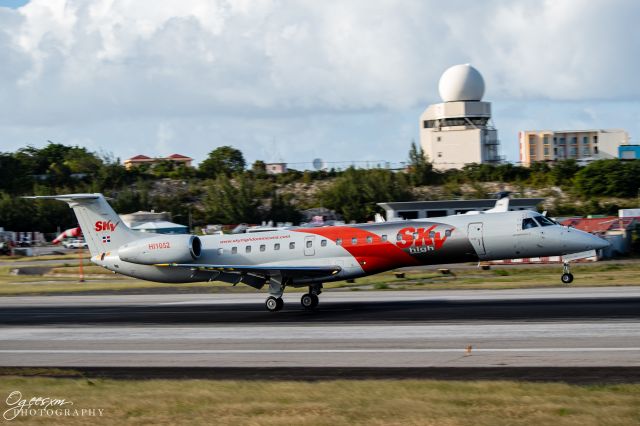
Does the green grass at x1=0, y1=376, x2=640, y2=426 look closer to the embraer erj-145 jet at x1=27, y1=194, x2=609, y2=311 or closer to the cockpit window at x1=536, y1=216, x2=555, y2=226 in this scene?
the embraer erj-145 jet at x1=27, y1=194, x2=609, y2=311

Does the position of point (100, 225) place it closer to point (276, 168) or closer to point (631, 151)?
point (276, 168)

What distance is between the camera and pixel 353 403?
12352mm

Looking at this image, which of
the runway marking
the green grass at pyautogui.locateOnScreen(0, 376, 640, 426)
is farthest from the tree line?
the green grass at pyautogui.locateOnScreen(0, 376, 640, 426)

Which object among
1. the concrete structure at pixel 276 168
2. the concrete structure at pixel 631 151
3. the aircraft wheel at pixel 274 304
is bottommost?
the aircraft wheel at pixel 274 304

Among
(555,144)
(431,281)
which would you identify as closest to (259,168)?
(555,144)

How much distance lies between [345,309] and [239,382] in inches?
487

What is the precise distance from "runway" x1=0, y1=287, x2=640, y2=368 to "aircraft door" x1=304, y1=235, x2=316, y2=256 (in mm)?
1956

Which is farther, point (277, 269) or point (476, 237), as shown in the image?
point (277, 269)

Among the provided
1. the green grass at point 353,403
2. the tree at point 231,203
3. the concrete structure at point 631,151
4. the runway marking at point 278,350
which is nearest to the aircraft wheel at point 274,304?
the runway marking at point 278,350

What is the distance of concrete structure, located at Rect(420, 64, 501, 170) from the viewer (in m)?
105

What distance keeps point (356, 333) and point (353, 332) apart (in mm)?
244

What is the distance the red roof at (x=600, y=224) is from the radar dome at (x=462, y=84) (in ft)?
170

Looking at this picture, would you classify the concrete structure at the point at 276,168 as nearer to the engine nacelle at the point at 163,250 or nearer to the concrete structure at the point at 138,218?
the concrete structure at the point at 138,218

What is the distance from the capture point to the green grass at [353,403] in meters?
11.3
